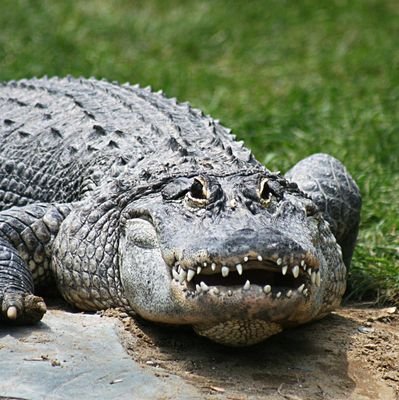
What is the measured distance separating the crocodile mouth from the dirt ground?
0.41 metres

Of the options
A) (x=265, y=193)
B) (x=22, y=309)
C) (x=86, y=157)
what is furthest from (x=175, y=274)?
(x=86, y=157)

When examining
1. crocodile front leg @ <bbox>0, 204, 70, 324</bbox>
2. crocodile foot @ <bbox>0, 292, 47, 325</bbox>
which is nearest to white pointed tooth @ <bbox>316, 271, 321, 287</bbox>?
crocodile foot @ <bbox>0, 292, 47, 325</bbox>

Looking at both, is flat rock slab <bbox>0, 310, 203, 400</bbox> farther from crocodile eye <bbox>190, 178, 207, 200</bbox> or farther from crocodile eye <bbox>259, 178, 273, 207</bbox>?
crocodile eye <bbox>259, 178, 273, 207</bbox>

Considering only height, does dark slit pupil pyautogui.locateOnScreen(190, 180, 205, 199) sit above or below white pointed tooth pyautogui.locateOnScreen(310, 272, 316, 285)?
above

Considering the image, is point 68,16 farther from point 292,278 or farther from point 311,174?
point 292,278

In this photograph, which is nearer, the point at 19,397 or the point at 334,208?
the point at 19,397

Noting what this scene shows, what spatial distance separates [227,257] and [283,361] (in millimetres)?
781

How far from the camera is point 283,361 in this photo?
4848mm

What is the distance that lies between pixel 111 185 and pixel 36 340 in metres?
1.16

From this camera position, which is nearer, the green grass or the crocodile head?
the crocodile head

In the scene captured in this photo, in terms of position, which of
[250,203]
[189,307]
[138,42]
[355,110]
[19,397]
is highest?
[138,42]

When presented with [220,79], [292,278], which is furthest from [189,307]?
[220,79]

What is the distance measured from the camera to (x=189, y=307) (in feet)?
14.9

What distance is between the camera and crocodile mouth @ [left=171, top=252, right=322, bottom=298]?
14.3 feet
